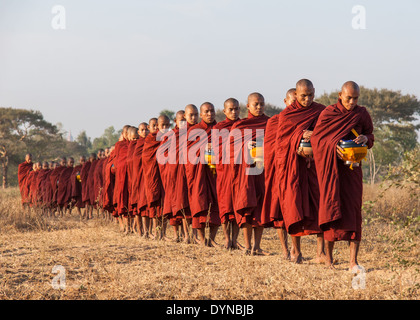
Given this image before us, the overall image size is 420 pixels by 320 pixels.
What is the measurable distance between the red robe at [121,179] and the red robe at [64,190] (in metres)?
5.97

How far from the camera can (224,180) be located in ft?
22.4

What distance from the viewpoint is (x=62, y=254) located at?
6441mm

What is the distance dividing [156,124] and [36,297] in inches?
191

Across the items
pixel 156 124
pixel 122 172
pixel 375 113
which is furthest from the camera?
pixel 375 113

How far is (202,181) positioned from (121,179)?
2926 millimetres

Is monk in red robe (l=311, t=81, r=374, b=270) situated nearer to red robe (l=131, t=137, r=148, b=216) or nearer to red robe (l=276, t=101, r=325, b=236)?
red robe (l=276, t=101, r=325, b=236)

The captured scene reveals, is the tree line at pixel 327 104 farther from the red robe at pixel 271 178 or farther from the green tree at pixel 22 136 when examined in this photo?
the red robe at pixel 271 178

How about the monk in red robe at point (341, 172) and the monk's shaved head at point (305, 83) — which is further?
the monk's shaved head at point (305, 83)

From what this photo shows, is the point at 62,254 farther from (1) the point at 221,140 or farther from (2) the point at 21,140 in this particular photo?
(2) the point at 21,140

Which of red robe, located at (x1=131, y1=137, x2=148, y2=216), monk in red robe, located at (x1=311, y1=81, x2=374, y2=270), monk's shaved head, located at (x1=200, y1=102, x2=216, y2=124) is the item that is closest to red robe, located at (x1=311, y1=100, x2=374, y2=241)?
monk in red robe, located at (x1=311, y1=81, x2=374, y2=270)

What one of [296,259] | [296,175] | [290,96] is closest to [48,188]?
[290,96]

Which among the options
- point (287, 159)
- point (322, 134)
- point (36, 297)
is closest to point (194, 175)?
point (287, 159)

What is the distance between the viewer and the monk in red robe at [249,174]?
21.0 ft

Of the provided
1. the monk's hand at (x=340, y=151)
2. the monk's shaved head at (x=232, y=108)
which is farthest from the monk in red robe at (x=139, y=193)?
the monk's hand at (x=340, y=151)
